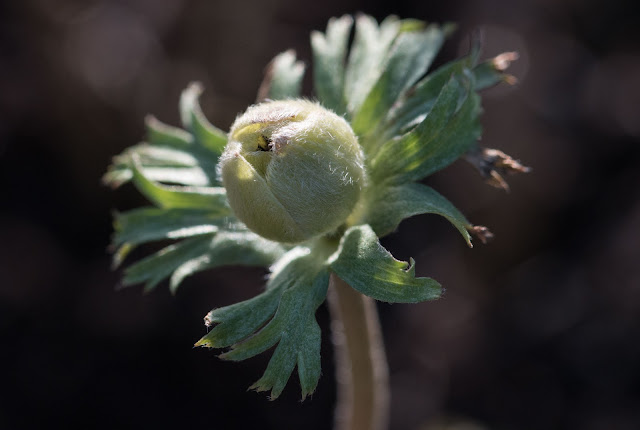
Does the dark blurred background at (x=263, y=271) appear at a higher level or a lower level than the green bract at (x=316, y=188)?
lower

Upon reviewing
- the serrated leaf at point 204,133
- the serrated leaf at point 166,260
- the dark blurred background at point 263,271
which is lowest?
the dark blurred background at point 263,271

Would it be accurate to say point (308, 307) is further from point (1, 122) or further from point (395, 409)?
point (1, 122)

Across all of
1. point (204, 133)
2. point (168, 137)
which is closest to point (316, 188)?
point (204, 133)

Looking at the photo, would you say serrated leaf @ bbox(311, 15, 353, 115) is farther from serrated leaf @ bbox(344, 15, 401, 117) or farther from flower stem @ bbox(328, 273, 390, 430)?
flower stem @ bbox(328, 273, 390, 430)

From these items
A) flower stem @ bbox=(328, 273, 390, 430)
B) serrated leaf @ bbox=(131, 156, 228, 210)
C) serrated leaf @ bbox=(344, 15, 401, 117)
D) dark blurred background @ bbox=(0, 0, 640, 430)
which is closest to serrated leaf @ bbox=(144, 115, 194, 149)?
serrated leaf @ bbox=(131, 156, 228, 210)

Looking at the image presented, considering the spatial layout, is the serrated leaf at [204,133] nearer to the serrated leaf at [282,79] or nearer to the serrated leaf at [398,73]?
the serrated leaf at [282,79]

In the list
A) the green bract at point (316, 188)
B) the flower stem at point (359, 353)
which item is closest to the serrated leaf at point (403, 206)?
the green bract at point (316, 188)
